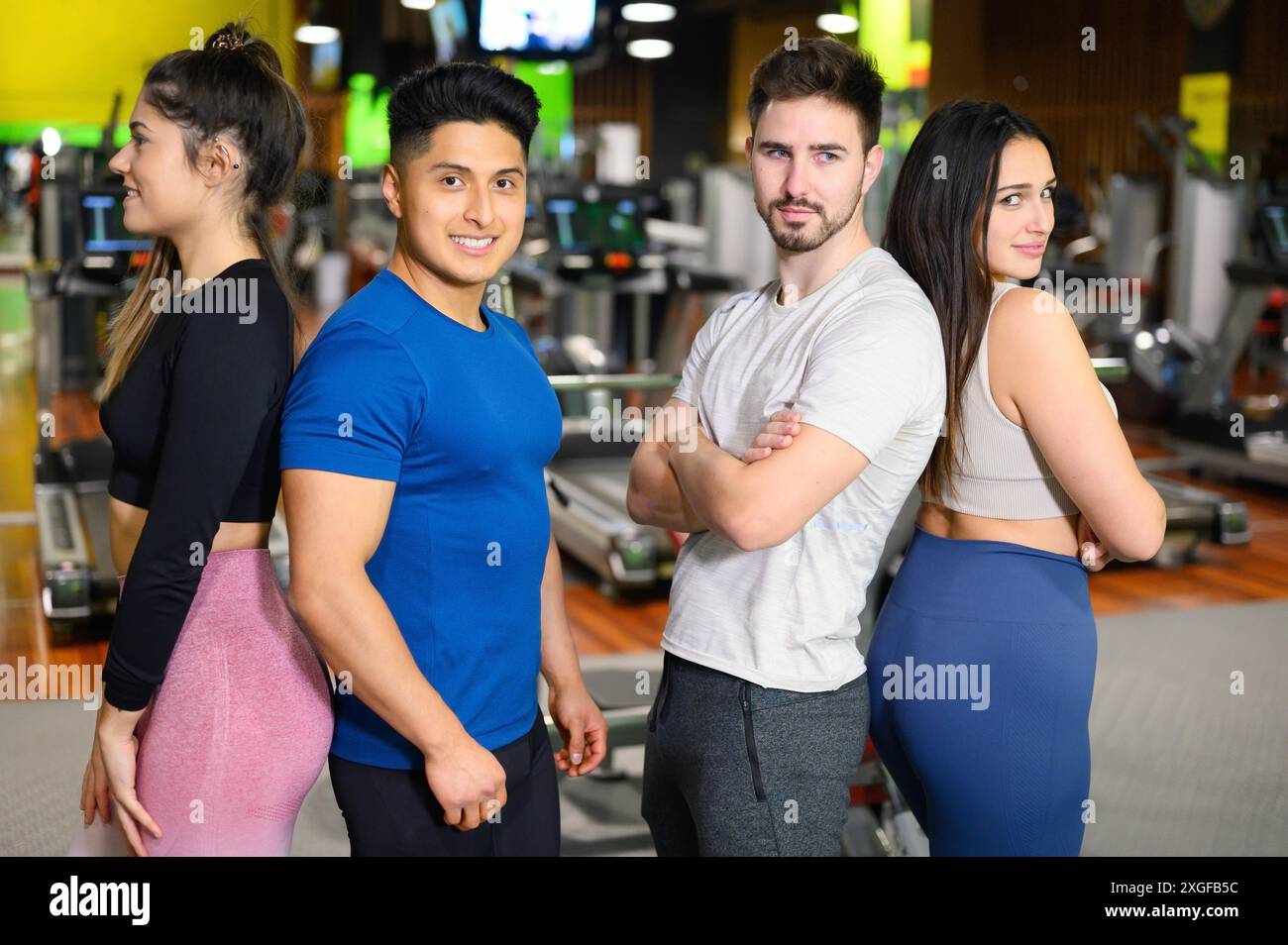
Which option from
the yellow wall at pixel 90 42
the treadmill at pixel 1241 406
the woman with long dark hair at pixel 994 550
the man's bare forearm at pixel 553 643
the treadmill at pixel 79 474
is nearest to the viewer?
the woman with long dark hair at pixel 994 550

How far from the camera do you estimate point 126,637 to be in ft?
4.55

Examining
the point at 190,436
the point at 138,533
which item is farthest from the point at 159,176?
the point at 138,533

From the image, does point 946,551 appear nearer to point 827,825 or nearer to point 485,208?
point 827,825

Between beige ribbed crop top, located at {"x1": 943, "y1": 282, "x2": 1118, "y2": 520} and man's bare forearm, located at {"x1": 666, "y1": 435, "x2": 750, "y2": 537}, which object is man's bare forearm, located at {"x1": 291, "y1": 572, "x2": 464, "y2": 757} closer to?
man's bare forearm, located at {"x1": 666, "y1": 435, "x2": 750, "y2": 537}

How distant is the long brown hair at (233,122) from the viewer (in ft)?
4.75

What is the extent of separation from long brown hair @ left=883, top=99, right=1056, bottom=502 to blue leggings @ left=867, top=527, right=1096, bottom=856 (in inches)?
6.0

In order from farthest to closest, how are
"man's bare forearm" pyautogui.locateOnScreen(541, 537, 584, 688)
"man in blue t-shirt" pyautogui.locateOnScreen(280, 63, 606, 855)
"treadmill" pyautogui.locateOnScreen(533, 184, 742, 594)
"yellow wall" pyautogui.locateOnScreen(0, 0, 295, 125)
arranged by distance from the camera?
"yellow wall" pyautogui.locateOnScreen(0, 0, 295, 125) < "treadmill" pyautogui.locateOnScreen(533, 184, 742, 594) < "man's bare forearm" pyautogui.locateOnScreen(541, 537, 584, 688) < "man in blue t-shirt" pyautogui.locateOnScreen(280, 63, 606, 855)

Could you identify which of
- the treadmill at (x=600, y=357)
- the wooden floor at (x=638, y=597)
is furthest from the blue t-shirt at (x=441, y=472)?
the wooden floor at (x=638, y=597)

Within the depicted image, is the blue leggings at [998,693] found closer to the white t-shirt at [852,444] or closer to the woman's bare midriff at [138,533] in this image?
the white t-shirt at [852,444]

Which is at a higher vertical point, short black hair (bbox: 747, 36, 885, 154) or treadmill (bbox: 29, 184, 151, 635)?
short black hair (bbox: 747, 36, 885, 154)

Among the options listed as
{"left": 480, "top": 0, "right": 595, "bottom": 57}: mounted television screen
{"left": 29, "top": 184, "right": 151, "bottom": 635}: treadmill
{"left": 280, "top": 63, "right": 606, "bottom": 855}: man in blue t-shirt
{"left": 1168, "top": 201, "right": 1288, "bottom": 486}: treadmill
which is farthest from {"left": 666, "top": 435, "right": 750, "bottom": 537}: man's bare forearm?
{"left": 480, "top": 0, "right": 595, "bottom": 57}: mounted television screen

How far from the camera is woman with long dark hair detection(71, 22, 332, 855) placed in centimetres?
139

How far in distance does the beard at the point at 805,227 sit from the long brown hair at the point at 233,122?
55 cm
